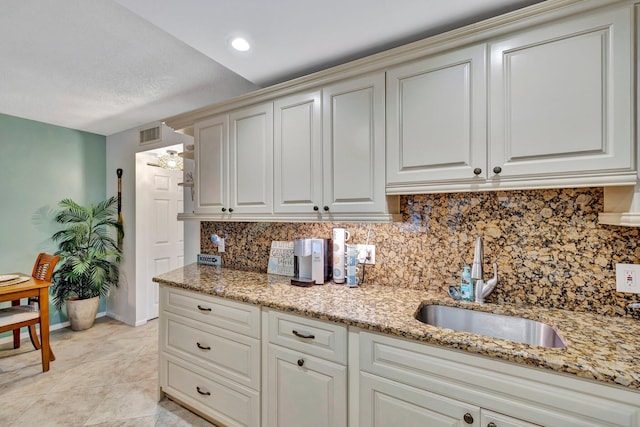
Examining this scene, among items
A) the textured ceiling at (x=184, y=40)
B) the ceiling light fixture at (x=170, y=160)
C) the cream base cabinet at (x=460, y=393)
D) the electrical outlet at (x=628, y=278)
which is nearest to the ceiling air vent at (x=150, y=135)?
Answer: the ceiling light fixture at (x=170, y=160)

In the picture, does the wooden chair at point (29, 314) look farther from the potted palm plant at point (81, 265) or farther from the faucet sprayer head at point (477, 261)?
the faucet sprayer head at point (477, 261)

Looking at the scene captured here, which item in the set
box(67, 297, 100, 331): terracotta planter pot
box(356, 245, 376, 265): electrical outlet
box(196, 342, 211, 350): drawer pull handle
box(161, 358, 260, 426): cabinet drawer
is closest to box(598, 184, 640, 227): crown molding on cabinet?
box(356, 245, 376, 265): electrical outlet

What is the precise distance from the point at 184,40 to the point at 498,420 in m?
2.35

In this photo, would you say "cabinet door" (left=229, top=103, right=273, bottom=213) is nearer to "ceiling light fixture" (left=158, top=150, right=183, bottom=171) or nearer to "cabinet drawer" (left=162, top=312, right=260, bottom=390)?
"cabinet drawer" (left=162, top=312, right=260, bottom=390)

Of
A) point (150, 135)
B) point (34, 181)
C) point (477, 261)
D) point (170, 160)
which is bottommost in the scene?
point (477, 261)

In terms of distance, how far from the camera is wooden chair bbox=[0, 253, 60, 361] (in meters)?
2.63

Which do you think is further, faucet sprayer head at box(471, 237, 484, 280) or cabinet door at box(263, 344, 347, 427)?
faucet sprayer head at box(471, 237, 484, 280)

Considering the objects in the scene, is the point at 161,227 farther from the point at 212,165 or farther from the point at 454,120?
the point at 454,120

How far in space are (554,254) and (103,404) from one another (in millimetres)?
3186

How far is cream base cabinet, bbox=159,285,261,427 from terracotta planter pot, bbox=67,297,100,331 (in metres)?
2.24

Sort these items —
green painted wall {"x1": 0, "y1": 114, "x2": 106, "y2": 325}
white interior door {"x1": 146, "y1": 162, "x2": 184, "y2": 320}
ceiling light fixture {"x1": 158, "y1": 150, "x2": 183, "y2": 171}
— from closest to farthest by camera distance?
1. green painted wall {"x1": 0, "y1": 114, "x2": 106, "y2": 325}
2. ceiling light fixture {"x1": 158, "y1": 150, "x2": 183, "y2": 171}
3. white interior door {"x1": 146, "y1": 162, "x2": 184, "y2": 320}

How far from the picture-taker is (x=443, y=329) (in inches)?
49.2

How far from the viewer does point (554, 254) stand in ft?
4.90

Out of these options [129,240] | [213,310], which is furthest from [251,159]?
[129,240]
